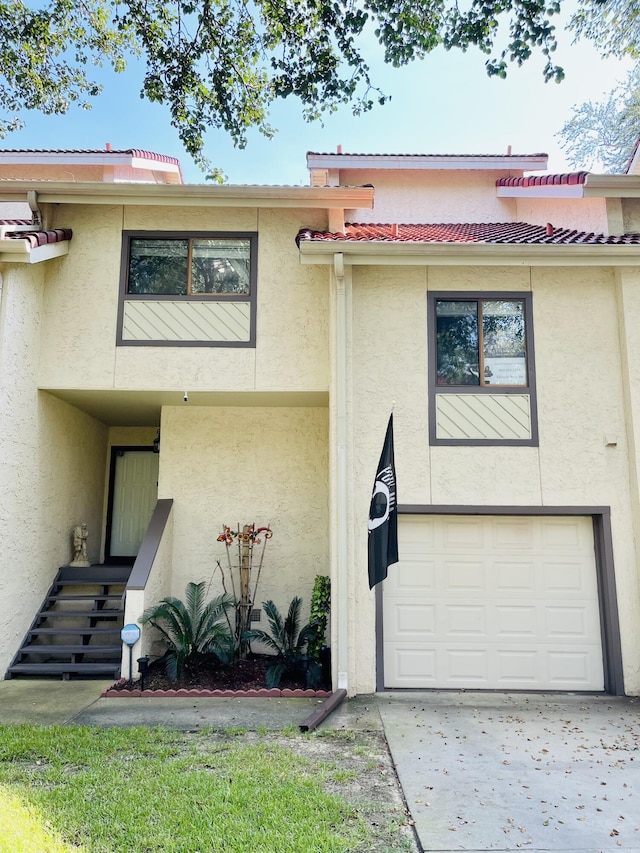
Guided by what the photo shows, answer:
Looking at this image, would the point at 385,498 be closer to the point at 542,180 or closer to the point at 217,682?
the point at 217,682

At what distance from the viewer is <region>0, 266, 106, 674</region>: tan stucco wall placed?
8.17 metres

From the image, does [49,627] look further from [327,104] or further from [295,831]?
[327,104]

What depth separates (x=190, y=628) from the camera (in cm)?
851

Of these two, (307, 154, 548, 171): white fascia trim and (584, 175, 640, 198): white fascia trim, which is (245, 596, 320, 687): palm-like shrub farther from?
(307, 154, 548, 171): white fascia trim

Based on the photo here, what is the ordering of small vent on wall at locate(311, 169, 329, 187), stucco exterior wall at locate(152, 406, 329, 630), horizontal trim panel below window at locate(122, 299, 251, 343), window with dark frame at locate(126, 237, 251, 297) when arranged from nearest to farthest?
horizontal trim panel below window at locate(122, 299, 251, 343), window with dark frame at locate(126, 237, 251, 297), stucco exterior wall at locate(152, 406, 329, 630), small vent on wall at locate(311, 169, 329, 187)

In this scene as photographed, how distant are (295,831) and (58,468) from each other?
711 cm

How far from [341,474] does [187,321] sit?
10.8 ft

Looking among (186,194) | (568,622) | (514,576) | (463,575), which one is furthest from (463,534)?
(186,194)

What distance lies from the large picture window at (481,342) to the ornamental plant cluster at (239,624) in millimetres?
3435

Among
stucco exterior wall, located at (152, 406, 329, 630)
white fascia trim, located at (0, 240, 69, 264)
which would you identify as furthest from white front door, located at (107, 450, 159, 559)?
white fascia trim, located at (0, 240, 69, 264)

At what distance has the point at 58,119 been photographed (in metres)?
10.6

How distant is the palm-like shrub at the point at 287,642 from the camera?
7.98m

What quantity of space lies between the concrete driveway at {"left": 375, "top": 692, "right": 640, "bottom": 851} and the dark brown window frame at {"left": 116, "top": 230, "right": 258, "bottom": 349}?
5.33 metres

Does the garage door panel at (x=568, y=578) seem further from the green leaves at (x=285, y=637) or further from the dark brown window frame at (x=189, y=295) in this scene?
the dark brown window frame at (x=189, y=295)
